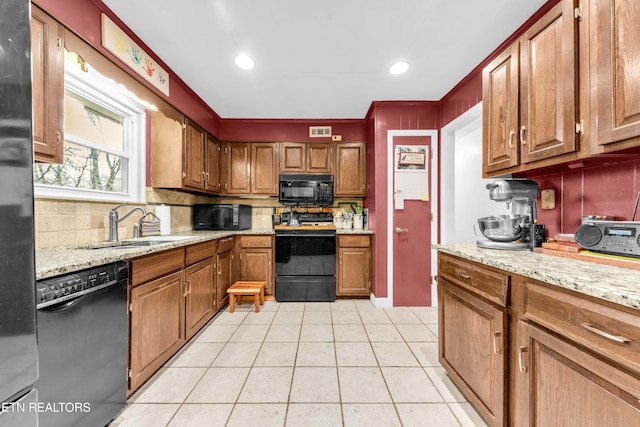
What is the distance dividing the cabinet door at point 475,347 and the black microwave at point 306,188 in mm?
2072

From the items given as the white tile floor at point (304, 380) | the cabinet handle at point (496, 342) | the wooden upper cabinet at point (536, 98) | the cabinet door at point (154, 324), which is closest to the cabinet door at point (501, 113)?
the wooden upper cabinet at point (536, 98)

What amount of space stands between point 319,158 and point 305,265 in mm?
1519

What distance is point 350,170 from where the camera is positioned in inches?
142

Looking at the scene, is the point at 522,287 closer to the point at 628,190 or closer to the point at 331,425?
the point at 628,190

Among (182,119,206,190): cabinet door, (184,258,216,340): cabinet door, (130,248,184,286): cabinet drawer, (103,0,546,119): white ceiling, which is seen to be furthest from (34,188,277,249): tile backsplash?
(103,0,546,119): white ceiling

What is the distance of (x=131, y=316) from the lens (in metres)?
1.46

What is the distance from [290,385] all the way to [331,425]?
40cm

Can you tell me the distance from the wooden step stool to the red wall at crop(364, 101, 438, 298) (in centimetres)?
140

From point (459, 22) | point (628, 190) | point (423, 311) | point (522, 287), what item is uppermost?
point (459, 22)

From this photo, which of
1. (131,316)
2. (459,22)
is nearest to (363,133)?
(459,22)

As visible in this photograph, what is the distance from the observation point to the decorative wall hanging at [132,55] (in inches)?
68.0

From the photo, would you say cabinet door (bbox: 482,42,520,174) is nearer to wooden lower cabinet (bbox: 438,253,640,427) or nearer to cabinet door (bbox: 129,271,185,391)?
wooden lower cabinet (bbox: 438,253,640,427)

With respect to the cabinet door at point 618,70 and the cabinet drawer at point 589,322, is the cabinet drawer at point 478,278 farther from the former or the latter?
the cabinet door at point 618,70

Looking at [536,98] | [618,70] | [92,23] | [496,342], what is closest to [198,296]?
[92,23]
